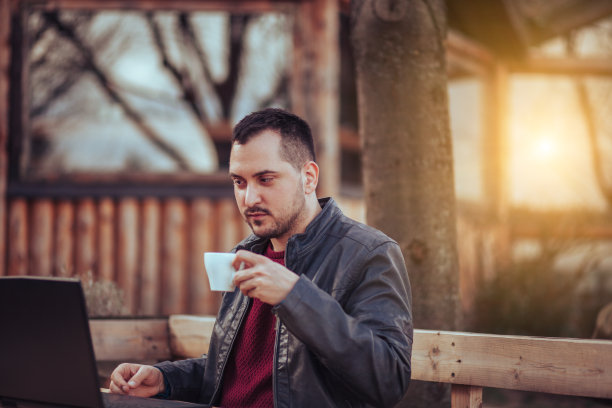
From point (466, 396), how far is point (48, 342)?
5.08ft

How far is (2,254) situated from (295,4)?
10.7ft

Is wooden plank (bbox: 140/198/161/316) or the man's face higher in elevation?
the man's face

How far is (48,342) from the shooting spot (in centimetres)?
170

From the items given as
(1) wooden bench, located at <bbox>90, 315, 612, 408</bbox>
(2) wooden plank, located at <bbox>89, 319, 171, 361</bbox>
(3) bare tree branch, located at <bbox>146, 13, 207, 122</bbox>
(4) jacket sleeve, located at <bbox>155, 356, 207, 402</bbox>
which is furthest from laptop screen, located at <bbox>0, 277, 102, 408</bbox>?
(3) bare tree branch, located at <bbox>146, 13, 207, 122</bbox>

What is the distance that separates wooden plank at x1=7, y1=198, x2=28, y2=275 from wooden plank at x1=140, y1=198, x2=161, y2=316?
990mm

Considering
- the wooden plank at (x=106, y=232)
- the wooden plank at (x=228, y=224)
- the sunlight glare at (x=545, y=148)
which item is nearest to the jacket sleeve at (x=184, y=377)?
the wooden plank at (x=228, y=224)

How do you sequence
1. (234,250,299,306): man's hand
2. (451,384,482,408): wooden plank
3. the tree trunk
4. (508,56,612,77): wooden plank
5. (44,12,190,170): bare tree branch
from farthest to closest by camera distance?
(44,12,190,170): bare tree branch → (508,56,612,77): wooden plank → the tree trunk → (451,384,482,408): wooden plank → (234,250,299,306): man's hand

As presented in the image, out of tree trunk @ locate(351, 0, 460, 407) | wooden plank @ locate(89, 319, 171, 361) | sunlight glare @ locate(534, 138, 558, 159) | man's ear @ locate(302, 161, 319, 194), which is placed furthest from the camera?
sunlight glare @ locate(534, 138, 558, 159)

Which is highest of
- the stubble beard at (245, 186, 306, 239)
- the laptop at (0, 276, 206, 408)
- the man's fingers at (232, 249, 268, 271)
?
the stubble beard at (245, 186, 306, 239)

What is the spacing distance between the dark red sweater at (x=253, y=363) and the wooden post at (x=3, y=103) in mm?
4066

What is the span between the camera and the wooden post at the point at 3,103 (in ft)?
18.7

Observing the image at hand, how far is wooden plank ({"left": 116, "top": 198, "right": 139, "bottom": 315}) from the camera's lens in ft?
19.0

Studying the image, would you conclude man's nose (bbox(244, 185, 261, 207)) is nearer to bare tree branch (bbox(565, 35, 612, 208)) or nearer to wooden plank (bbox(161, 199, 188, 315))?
wooden plank (bbox(161, 199, 188, 315))

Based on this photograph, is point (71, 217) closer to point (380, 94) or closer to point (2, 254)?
point (2, 254)
